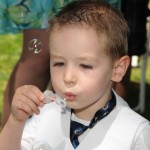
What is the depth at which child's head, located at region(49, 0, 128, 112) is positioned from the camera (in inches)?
64.7

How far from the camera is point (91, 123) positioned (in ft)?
5.86

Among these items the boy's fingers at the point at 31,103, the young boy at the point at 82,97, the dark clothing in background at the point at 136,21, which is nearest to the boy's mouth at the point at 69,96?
the young boy at the point at 82,97

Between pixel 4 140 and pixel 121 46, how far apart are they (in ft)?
1.72

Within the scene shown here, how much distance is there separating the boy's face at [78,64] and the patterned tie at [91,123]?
0.09 metres

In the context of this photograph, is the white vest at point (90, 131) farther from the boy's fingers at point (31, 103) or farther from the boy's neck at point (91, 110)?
the boy's fingers at point (31, 103)

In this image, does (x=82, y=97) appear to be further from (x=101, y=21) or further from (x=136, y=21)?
(x=136, y=21)

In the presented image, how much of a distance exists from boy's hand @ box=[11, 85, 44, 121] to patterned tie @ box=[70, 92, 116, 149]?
0.21 metres

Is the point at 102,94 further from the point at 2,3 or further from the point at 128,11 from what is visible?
the point at 128,11

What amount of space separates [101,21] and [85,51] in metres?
0.13

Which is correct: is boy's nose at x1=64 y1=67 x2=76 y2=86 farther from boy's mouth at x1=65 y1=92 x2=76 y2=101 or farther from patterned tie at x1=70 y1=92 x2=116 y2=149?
patterned tie at x1=70 y1=92 x2=116 y2=149

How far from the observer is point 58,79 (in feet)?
5.48

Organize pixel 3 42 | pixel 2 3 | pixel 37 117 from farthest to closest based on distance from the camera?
pixel 3 42 → pixel 2 3 → pixel 37 117

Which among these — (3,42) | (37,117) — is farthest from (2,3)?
(3,42)

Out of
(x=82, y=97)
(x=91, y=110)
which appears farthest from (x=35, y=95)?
(x=91, y=110)
